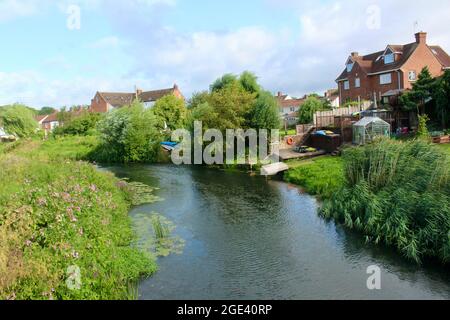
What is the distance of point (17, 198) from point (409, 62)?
4513cm

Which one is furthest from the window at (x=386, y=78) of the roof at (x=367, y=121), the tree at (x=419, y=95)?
the roof at (x=367, y=121)

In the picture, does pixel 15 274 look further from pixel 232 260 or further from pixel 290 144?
pixel 290 144

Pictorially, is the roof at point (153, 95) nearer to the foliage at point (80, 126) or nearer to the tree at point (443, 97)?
the foliage at point (80, 126)

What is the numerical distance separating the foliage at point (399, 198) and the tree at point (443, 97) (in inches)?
676

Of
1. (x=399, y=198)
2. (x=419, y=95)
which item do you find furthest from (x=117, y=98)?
(x=399, y=198)

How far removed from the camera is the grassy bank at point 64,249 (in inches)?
364

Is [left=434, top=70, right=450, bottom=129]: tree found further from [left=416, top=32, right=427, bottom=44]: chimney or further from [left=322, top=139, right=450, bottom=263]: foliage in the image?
[left=322, top=139, right=450, bottom=263]: foliage

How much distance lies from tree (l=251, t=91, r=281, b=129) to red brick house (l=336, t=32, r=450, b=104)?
46.8 ft

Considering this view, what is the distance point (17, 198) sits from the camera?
12625mm

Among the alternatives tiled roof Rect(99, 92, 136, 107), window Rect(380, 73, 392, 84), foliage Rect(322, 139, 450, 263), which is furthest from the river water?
tiled roof Rect(99, 92, 136, 107)

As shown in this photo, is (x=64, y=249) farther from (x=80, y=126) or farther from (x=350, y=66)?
(x=80, y=126)

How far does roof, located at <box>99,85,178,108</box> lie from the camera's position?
81981mm
